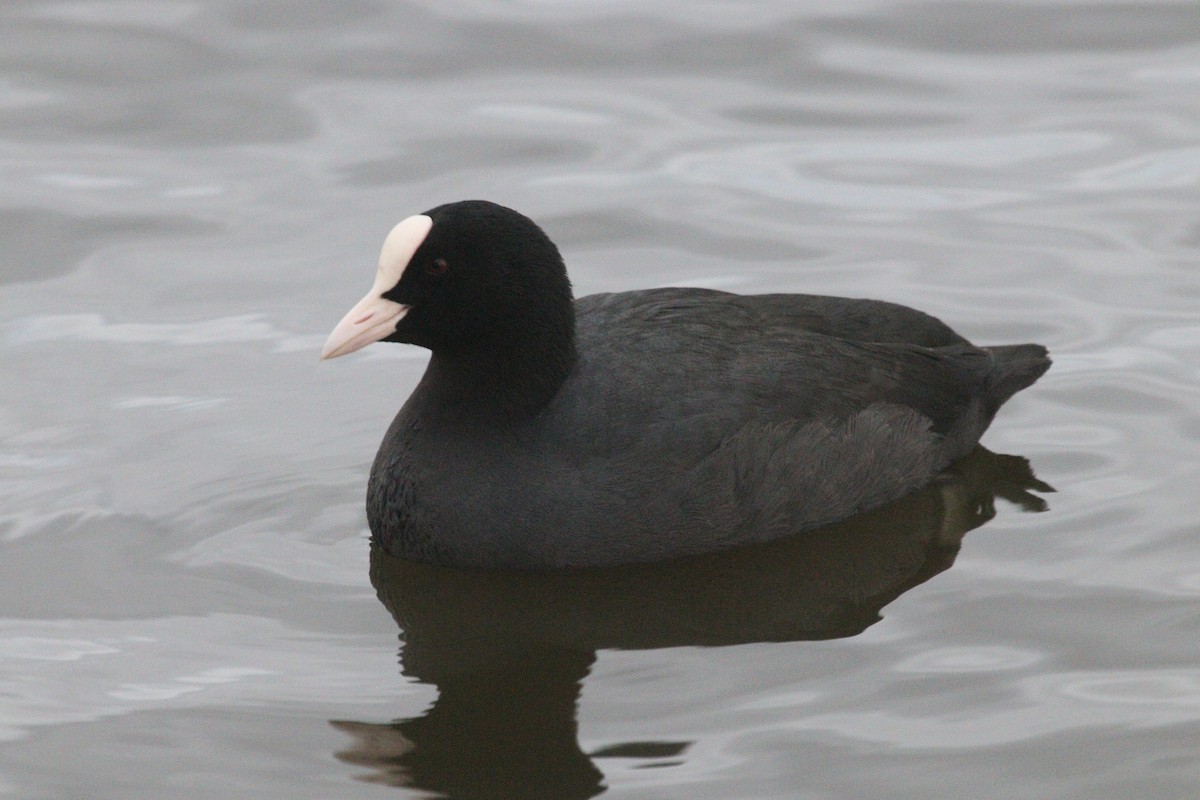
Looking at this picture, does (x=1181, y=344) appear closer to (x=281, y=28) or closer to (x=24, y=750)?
(x=24, y=750)

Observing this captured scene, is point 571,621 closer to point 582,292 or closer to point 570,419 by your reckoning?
point 570,419

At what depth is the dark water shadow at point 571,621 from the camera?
5543mm

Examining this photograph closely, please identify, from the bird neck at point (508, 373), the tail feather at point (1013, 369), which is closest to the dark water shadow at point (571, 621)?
the tail feather at point (1013, 369)

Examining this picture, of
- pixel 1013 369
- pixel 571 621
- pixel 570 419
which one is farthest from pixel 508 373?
pixel 1013 369

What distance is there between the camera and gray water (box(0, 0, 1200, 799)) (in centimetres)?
570

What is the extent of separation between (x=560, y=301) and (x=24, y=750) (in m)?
2.26

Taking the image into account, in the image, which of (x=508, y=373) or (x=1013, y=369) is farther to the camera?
(x=1013, y=369)

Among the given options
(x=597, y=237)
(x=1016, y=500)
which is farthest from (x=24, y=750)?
(x=597, y=237)

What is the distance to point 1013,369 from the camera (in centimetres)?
768

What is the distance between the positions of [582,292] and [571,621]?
2863mm

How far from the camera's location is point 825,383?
707 centimetres

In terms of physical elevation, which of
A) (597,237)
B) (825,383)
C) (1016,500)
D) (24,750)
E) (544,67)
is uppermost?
(544,67)

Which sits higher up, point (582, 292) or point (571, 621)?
point (582, 292)

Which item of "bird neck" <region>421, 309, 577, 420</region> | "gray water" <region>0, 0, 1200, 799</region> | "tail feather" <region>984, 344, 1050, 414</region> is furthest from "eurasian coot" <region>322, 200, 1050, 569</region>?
"tail feather" <region>984, 344, 1050, 414</region>
